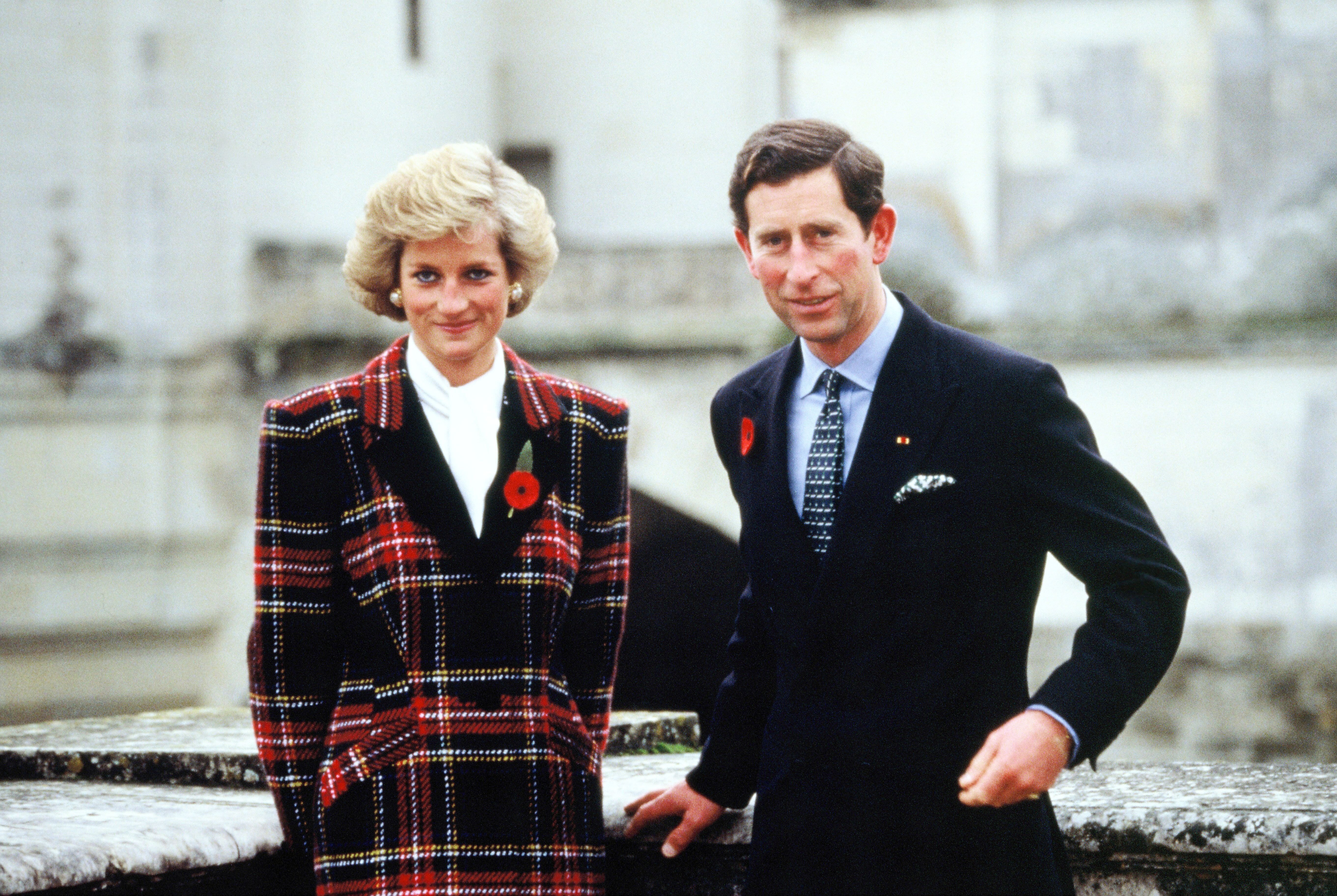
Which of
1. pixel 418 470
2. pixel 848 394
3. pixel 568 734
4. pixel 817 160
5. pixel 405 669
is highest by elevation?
pixel 817 160

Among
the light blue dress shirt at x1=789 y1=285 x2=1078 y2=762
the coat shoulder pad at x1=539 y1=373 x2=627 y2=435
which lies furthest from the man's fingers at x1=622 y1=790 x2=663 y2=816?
the light blue dress shirt at x1=789 y1=285 x2=1078 y2=762

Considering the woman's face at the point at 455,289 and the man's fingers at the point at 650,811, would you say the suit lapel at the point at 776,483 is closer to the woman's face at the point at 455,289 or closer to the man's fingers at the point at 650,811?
the woman's face at the point at 455,289

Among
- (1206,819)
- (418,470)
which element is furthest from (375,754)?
(1206,819)

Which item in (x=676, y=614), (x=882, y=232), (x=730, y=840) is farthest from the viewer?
(x=676, y=614)

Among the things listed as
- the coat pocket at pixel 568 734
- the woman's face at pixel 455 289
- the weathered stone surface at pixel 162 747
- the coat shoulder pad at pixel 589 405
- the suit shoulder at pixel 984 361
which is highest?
the woman's face at pixel 455 289

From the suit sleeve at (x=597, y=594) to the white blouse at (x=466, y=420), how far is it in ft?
0.45

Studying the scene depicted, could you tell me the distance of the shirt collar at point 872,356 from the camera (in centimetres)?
200

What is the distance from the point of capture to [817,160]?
192 centimetres

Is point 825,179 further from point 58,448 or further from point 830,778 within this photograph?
point 58,448

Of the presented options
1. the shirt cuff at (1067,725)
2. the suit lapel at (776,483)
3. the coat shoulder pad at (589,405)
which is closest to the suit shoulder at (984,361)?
the suit lapel at (776,483)

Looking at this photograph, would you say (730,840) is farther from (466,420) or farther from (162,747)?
(162,747)

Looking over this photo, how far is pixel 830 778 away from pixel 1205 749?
9.42 m

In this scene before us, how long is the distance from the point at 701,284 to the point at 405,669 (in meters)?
8.96

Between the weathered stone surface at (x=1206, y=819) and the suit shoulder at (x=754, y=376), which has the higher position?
the suit shoulder at (x=754, y=376)
